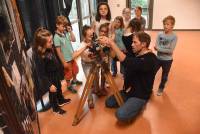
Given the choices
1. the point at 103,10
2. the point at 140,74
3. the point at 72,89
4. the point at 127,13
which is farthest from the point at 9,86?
the point at 127,13

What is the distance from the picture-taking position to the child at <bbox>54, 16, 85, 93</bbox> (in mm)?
2357

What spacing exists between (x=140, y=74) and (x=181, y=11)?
470 centimetres

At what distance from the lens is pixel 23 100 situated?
1.95 feet

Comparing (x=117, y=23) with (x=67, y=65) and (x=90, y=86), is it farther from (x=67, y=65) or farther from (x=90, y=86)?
(x=90, y=86)

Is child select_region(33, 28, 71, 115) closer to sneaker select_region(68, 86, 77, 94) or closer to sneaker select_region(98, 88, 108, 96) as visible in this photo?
sneaker select_region(68, 86, 77, 94)

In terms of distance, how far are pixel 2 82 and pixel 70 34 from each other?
236 centimetres

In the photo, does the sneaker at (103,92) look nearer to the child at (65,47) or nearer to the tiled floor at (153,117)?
the tiled floor at (153,117)

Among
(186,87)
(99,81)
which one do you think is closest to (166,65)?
(186,87)

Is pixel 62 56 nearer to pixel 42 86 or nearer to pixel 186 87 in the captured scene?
pixel 42 86

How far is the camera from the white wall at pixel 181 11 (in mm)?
5770

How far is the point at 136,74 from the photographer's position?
83.9 inches

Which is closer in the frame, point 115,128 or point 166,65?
point 115,128

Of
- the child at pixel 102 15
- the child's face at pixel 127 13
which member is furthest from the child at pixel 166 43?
the child's face at pixel 127 13

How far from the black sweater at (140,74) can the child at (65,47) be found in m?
0.67
